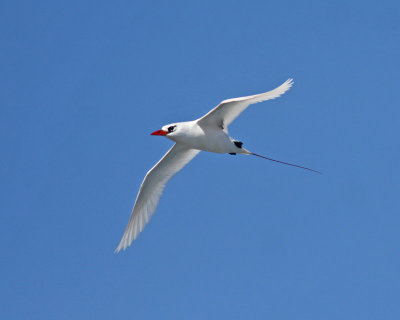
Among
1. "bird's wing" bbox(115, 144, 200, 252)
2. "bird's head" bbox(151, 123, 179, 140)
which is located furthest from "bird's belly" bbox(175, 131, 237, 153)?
"bird's wing" bbox(115, 144, 200, 252)

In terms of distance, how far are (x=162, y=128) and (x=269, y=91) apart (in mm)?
4101

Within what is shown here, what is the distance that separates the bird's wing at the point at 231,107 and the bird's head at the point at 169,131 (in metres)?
0.89

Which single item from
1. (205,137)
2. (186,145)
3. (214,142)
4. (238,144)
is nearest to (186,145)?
(186,145)

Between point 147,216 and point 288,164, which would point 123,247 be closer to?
point 147,216

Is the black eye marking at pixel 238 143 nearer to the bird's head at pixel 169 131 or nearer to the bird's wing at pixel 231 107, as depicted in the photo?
the bird's wing at pixel 231 107

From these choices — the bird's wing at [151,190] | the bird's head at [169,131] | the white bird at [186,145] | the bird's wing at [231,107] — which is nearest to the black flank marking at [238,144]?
the white bird at [186,145]

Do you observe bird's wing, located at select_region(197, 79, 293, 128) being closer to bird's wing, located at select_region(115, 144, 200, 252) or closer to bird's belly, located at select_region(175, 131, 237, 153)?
bird's belly, located at select_region(175, 131, 237, 153)

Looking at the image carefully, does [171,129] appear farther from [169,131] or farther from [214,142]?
[214,142]

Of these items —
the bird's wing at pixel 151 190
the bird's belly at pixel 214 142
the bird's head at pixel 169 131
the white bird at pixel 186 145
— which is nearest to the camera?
the white bird at pixel 186 145

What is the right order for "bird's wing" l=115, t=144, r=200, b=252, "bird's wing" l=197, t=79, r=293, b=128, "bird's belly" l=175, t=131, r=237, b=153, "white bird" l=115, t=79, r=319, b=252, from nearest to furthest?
"bird's wing" l=197, t=79, r=293, b=128 → "white bird" l=115, t=79, r=319, b=252 → "bird's belly" l=175, t=131, r=237, b=153 → "bird's wing" l=115, t=144, r=200, b=252

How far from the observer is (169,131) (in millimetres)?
24781

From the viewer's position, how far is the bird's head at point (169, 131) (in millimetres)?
24672

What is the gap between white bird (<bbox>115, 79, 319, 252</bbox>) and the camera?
23.6 meters

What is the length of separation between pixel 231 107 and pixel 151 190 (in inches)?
229
